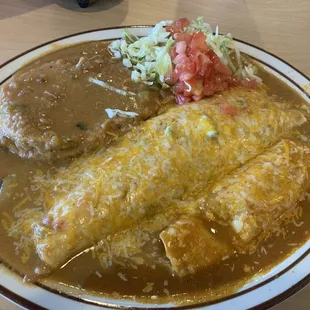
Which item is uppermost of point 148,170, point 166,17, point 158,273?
point 166,17

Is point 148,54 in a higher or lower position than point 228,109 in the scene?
higher

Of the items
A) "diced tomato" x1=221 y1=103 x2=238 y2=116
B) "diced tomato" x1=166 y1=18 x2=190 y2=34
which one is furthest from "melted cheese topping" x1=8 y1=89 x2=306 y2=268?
"diced tomato" x1=166 y1=18 x2=190 y2=34

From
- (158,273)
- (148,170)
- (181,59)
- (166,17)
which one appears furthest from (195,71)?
(166,17)

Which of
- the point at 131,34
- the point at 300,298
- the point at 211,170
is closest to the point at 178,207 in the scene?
the point at 211,170

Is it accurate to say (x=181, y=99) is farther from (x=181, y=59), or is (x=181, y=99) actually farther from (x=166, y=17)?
(x=166, y=17)

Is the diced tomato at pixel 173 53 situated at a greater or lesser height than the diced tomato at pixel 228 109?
greater

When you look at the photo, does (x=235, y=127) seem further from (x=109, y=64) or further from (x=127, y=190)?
(x=109, y=64)

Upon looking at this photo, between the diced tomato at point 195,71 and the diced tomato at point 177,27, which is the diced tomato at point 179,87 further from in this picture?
the diced tomato at point 177,27

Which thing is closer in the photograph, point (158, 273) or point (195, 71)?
point (158, 273)

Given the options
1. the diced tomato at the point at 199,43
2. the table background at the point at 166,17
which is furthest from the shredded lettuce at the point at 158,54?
the table background at the point at 166,17
